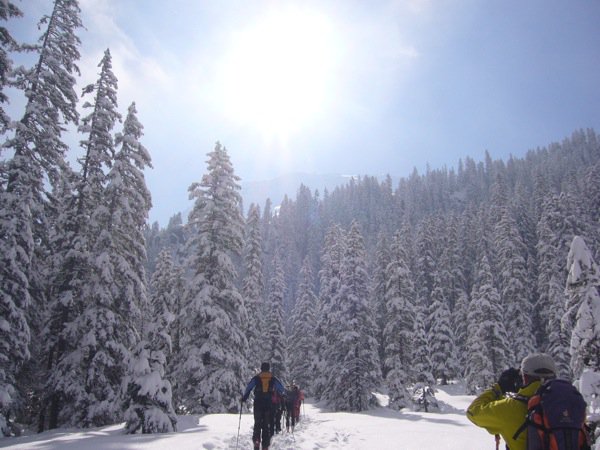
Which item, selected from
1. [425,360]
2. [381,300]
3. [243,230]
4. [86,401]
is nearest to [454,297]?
[381,300]

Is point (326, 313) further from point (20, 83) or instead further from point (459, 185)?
point (459, 185)

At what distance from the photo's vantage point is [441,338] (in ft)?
146

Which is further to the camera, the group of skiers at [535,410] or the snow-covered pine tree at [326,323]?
the snow-covered pine tree at [326,323]

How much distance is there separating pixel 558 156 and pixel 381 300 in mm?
162546

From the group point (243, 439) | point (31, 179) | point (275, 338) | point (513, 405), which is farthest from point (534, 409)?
point (275, 338)

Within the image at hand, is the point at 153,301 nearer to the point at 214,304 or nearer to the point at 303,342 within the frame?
the point at 214,304

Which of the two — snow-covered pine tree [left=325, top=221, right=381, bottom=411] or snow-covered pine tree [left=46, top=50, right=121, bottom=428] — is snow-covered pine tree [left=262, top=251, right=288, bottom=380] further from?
snow-covered pine tree [left=46, top=50, right=121, bottom=428]

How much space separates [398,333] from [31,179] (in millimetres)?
31210

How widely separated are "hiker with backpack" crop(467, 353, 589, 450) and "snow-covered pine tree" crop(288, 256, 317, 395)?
4309 centimetres

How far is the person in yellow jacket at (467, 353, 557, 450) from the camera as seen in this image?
152 inches

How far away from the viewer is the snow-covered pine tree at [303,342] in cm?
4747

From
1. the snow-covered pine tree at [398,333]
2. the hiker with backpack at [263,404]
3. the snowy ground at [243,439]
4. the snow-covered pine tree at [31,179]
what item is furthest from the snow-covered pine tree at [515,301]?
the snow-covered pine tree at [31,179]

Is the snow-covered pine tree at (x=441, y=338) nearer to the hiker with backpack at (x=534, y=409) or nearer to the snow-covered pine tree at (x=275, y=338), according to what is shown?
the snow-covered pine tree at (x=275, y=338)

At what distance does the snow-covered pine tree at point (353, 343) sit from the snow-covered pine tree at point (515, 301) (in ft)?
46.5
